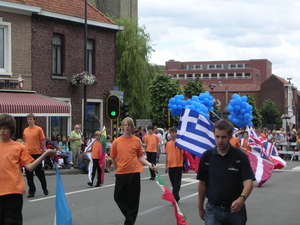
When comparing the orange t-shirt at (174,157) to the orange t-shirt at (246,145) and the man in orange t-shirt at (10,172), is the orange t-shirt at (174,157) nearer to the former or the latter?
the orange t-shirt at (246,145)

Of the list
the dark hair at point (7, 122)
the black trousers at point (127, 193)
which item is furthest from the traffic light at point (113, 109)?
the dark hair at point (7, 122)

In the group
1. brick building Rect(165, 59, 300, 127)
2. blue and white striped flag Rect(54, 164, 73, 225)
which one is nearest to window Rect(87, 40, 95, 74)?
blue and white striped flag Rect(54, 164, 73, 225)

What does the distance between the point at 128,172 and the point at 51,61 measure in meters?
16.6

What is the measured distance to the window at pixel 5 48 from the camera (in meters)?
21.7

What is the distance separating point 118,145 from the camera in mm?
8461

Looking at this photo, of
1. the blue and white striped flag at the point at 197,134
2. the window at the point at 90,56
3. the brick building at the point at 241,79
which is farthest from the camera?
the brick building at the point at 241,79

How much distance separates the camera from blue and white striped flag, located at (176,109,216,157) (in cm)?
885

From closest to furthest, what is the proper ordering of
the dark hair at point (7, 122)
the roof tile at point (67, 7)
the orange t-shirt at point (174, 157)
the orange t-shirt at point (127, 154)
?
1. the dark hair at point (7, 122)
2. the orange t-shirt at point (127, 154)
3. the orange t-shirt at point (174, 157)
4. the roof tile at point (67, 7)

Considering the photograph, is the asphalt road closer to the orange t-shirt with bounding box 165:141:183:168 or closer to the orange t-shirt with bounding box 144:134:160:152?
the orange t-shirt with bounding box 165:141:183:168

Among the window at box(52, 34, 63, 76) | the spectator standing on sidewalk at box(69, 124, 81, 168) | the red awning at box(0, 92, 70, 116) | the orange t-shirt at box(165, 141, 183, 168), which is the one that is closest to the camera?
the orange t-shirt at box(165, 141, 183, 168)

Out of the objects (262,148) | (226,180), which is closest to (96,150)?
(262,148)

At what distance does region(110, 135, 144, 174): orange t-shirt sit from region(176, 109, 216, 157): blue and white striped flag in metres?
0.95

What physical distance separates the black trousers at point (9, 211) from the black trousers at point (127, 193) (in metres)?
2.74

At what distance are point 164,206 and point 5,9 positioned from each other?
14.1 metres
